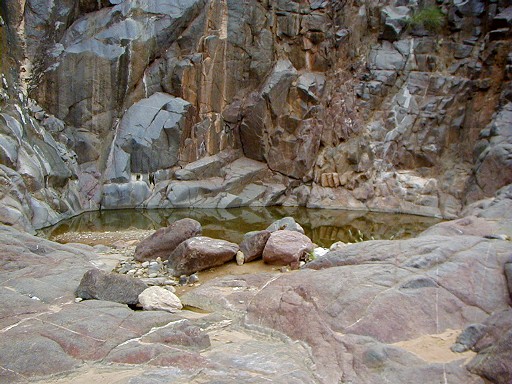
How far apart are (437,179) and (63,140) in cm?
1853

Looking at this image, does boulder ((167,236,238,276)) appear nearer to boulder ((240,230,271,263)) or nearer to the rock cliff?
boulder ((240,230,271,263))

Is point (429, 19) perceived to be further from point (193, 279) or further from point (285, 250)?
point (193, 279)

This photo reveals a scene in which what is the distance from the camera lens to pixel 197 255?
395 inches

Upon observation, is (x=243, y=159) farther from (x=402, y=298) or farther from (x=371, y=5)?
(x=402, y=298)

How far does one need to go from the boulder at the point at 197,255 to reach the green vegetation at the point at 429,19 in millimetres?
21850

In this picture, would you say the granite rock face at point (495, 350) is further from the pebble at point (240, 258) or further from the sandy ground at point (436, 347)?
the pebble at point (240, 258)

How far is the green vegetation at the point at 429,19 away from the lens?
27031 millimetres

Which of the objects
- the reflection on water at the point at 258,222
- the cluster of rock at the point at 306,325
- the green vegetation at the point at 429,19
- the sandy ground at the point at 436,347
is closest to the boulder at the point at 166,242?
the cluster of rock at the point at 306,325

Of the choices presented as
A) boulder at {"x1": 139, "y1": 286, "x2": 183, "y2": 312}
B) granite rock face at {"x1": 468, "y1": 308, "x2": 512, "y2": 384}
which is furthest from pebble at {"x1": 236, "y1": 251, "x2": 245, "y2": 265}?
granite rock face at {"x1": 468, "y1": 308, "x2": 512, "y2": 384}

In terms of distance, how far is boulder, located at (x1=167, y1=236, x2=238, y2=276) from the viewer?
10.0m

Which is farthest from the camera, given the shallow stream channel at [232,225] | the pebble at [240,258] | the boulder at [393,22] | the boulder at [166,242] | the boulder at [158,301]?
the boulder at [393,22]

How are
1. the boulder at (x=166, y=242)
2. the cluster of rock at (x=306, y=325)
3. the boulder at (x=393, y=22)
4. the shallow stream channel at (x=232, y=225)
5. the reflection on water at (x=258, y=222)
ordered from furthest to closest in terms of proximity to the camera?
the boulder at (x=393, y=22)
the reflection on water at (x=258, y=222)
the shallow stream channel at (x=232, y=225)
the boulder at (x=166, y=242)
the cluster of rock at (x=306, y=325)

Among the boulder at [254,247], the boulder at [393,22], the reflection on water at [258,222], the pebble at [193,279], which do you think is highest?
the boulder at [393,22]

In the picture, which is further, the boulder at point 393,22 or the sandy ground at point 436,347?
the boulder at point 393,22
